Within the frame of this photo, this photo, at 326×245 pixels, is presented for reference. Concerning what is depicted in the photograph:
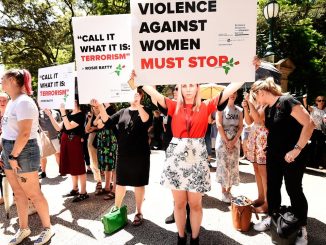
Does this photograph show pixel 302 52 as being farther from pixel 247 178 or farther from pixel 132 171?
pixel 132 171

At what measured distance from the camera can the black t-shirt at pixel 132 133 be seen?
4145mm

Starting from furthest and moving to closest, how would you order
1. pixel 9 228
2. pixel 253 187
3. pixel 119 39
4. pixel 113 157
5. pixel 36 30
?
pixel 36 30, pixel 253 187, pixel 113 157, pixel 9 228, pixel 119 39

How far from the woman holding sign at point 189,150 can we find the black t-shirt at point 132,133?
881 mm

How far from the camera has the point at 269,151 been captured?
3.74m

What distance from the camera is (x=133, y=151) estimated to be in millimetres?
4156

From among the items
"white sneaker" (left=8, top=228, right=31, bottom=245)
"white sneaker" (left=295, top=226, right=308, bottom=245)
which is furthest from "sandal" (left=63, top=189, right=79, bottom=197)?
"white sneaker" (left=295, top=226, right=308, bottom=245)

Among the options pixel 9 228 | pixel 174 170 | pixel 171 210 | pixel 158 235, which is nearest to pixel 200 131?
pixel 174 170

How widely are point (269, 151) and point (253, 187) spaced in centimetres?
252

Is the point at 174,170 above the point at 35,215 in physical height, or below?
above

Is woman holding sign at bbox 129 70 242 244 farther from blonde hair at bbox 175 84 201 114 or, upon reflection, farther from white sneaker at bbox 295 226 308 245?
white sneaker at bbox 295 226 308 245

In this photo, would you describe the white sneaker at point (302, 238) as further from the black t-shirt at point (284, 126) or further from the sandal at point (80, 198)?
the sandal at point (80, 198)

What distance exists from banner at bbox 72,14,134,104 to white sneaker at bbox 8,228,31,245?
1842 millimetres

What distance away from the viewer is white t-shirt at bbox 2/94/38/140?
11.4ft

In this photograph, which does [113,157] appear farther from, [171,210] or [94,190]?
[171,210]
